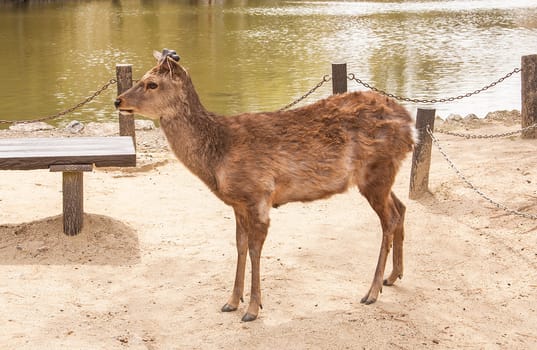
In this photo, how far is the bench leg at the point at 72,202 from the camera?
772 centimetres

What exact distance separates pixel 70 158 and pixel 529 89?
22.0 ft

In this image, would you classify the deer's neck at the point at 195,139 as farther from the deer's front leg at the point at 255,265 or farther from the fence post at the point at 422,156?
the fence post at the point at 422,156

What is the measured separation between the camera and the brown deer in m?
6.02

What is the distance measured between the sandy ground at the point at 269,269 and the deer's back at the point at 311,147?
948 millimetres

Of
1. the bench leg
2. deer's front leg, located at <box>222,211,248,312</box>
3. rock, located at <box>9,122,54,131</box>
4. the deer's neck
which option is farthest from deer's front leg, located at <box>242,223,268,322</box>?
rock, located at <box>9,122,54,131</box>

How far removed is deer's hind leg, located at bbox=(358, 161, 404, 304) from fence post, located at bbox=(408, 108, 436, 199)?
8.39ft

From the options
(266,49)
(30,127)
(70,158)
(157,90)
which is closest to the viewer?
(157,90)

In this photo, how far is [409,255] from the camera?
25.2ft

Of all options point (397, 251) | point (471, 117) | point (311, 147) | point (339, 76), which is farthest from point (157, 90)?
point (471, 117)

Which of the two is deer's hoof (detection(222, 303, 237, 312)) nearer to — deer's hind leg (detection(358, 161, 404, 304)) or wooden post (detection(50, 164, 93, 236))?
deer's hind leg (detection(358, 161, 404, 304))

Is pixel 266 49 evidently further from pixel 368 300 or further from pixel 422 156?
pixel 368 300

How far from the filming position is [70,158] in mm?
7461

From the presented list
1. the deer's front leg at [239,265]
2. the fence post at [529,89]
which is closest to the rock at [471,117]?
the fence post at [529,89]

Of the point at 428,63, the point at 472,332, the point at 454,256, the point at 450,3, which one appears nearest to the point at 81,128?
the point at 454,256
